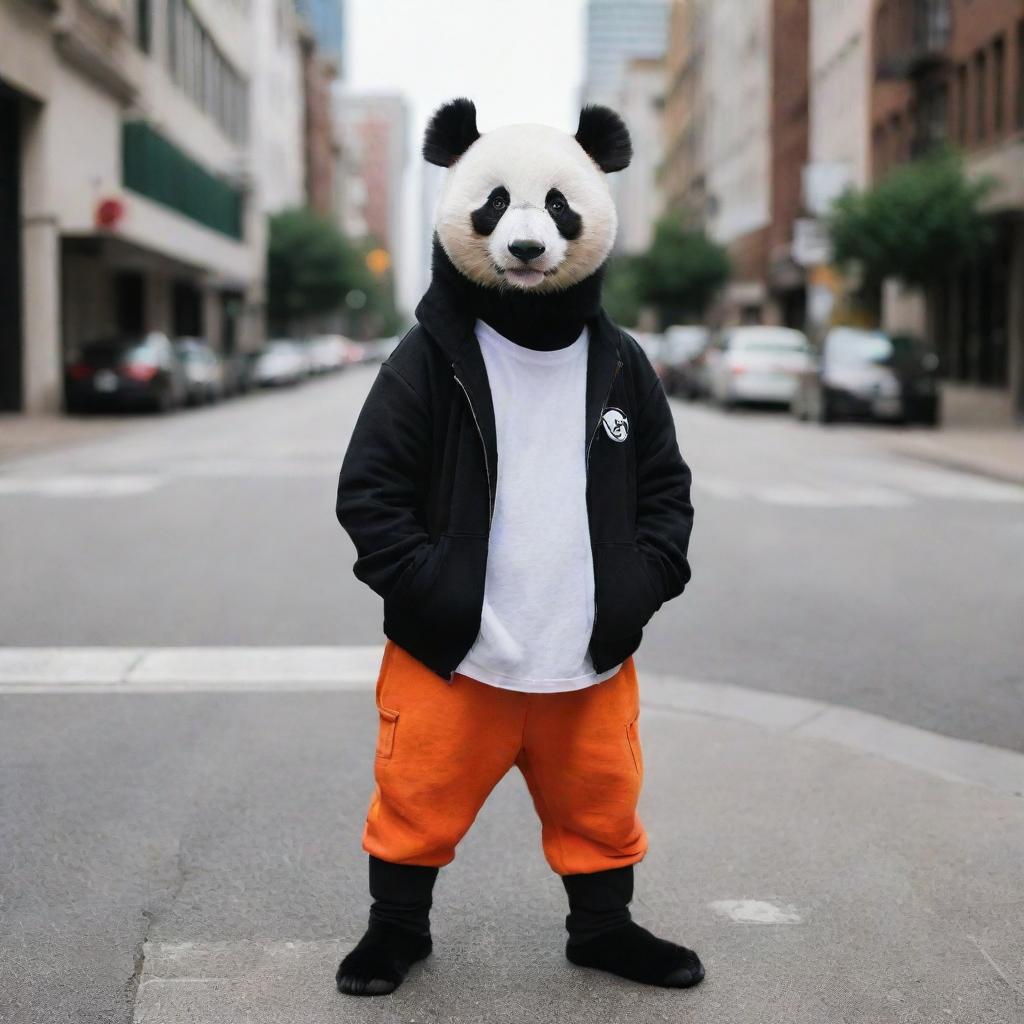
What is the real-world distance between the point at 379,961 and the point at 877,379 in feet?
74.6

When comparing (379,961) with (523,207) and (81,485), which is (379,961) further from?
(81,485)

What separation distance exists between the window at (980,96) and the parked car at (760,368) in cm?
708

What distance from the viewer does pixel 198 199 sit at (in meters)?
47.0

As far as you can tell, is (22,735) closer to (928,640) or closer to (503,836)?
(503,836)

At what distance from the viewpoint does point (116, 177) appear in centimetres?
3612

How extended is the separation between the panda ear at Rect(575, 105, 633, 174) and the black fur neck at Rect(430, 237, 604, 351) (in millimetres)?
239

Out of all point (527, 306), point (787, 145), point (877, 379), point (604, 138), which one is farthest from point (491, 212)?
point (787, 145)

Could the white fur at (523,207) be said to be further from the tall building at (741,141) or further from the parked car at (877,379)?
the tall building at (741,141)

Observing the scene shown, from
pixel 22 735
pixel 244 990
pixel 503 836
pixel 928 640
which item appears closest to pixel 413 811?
pixel 244 990

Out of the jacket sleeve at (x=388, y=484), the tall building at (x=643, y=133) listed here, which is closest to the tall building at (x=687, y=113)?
the tall building at (x=643, y=133)

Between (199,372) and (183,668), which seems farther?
(199,372)

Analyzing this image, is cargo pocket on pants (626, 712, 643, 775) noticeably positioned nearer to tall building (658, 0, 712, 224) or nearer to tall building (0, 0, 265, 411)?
tall building (0, 0, 265, 411)

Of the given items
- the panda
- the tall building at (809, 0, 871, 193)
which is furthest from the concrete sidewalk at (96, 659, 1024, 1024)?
the tall building at (809, 0, 871, 193)

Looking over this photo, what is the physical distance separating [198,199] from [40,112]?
17005 mm
